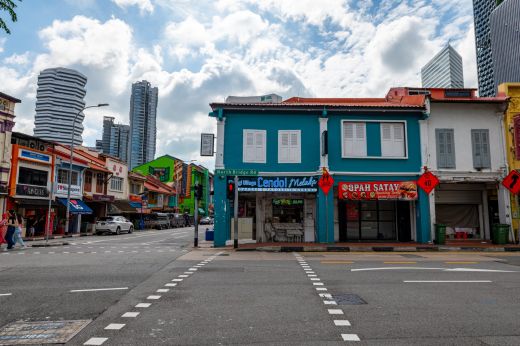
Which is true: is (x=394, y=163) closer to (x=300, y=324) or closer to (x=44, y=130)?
(x=300, y=324)

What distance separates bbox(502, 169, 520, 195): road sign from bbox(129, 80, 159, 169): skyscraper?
155924 millimetres

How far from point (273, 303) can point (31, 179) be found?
29.0 metres

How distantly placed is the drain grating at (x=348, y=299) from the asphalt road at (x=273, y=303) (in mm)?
20

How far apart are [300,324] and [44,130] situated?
147 metres

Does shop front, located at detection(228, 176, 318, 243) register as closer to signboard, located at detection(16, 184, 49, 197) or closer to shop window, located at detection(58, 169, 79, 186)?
signboard, located at detection(16, 184, 49, 197)

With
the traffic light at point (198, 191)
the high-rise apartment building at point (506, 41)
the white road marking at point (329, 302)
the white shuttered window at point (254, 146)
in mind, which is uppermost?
the high-rise apartment building at point (506, 41)

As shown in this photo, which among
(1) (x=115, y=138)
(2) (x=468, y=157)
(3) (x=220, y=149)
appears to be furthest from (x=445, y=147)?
(1) (x=115, y=138)

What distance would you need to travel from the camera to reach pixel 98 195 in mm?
39156

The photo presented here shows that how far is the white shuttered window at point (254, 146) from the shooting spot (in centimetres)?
2141

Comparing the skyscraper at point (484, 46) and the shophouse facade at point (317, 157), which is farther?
the skyscraper at point (484, 46)

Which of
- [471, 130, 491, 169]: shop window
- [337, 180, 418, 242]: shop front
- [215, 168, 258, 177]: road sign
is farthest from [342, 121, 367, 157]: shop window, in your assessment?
[471, 130, 491, 169]: shop window

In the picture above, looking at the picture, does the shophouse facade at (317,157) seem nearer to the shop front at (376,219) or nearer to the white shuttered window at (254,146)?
the white shuttered window at (254,146)

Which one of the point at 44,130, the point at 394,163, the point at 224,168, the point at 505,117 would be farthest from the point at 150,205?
the point at 44,130

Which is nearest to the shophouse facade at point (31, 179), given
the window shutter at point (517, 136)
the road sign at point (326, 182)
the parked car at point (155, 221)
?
the parked car at point (155, 221)
